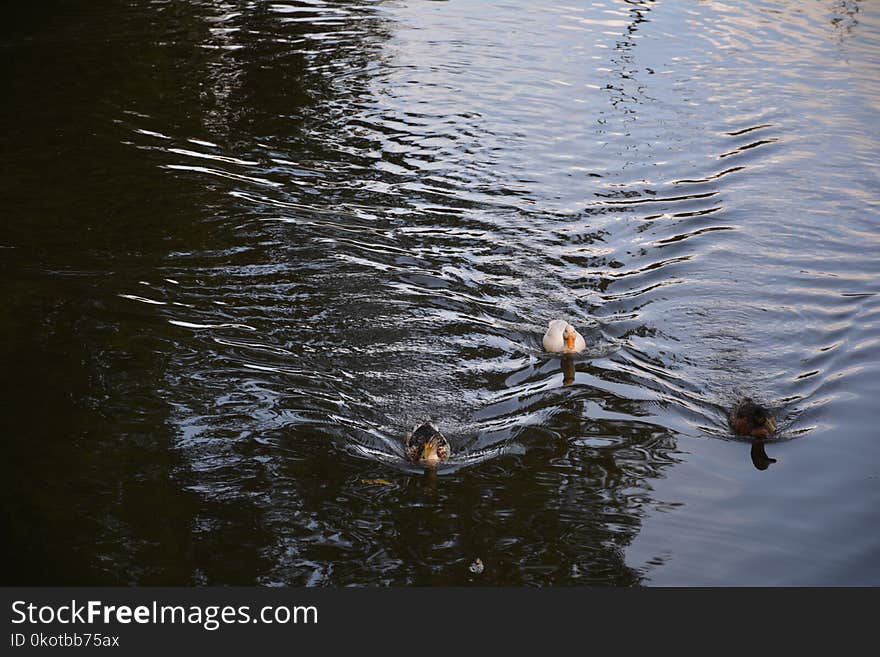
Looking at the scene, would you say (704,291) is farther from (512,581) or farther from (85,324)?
(85,324)

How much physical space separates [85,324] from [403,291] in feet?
10.7

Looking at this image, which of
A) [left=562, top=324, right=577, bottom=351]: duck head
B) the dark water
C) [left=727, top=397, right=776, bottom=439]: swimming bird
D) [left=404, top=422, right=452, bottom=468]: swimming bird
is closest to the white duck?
[left=562, top=324, right=577, bottom=351]: duck head

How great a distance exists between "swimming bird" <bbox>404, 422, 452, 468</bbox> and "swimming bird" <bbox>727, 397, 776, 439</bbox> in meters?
2.59

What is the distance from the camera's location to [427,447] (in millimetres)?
7637

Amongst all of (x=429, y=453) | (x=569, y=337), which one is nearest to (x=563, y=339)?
(x=569, y=337)

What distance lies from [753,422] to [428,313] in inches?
136

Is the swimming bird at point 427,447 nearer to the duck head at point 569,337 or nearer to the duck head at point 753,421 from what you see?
the duck head at point 569,337

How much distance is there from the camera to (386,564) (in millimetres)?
6879

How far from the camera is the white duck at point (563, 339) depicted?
361 inches

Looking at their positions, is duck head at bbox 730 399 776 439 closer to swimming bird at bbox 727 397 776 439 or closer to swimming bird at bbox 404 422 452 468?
swimming bird at bbox 727 397 776 439

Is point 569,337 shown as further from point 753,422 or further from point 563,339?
point 753,422

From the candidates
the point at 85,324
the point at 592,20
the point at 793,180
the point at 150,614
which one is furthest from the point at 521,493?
the point at 592,20

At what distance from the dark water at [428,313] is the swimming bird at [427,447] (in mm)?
163

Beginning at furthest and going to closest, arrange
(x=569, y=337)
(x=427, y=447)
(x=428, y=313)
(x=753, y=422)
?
1. (x=428, y=313)
2. (x=569, y=337)
3. (x=753, y=422)
4. (x=427, y=447)
